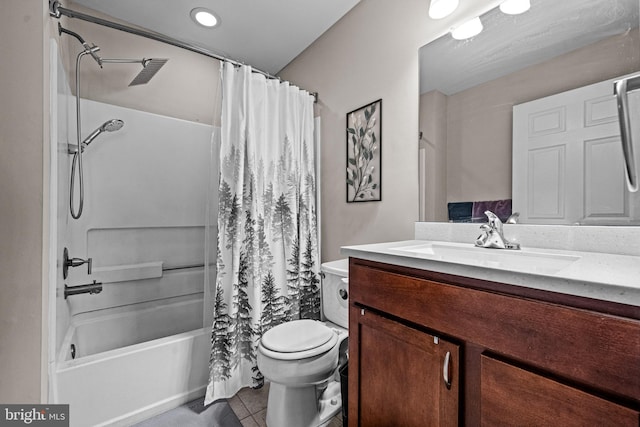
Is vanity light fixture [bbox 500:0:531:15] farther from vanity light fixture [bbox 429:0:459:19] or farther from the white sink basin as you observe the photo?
the white sink basin

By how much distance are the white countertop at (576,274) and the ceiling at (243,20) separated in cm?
183

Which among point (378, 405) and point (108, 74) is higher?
point (108, 74)

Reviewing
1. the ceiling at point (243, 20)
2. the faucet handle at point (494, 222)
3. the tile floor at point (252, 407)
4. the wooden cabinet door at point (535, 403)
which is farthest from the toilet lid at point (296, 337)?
the ceiling at point (243, 20)

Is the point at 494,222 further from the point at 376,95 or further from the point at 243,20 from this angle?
the point at 243,20

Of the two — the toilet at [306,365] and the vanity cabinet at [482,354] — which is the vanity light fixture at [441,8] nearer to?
the vanity cabinet at [482,354]

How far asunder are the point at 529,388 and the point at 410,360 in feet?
0.99

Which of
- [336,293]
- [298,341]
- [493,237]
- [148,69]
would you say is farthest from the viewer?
[148,69]

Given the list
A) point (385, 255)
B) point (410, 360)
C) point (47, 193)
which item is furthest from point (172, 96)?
point (410, 360)

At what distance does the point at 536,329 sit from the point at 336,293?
105 centimetres

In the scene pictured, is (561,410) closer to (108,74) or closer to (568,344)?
(568,344)

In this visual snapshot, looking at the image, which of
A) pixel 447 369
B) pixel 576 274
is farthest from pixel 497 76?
pixel 447 369

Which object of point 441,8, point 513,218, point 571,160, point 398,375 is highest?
point 441,8

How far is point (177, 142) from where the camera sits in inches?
84.8

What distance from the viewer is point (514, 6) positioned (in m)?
1.16
